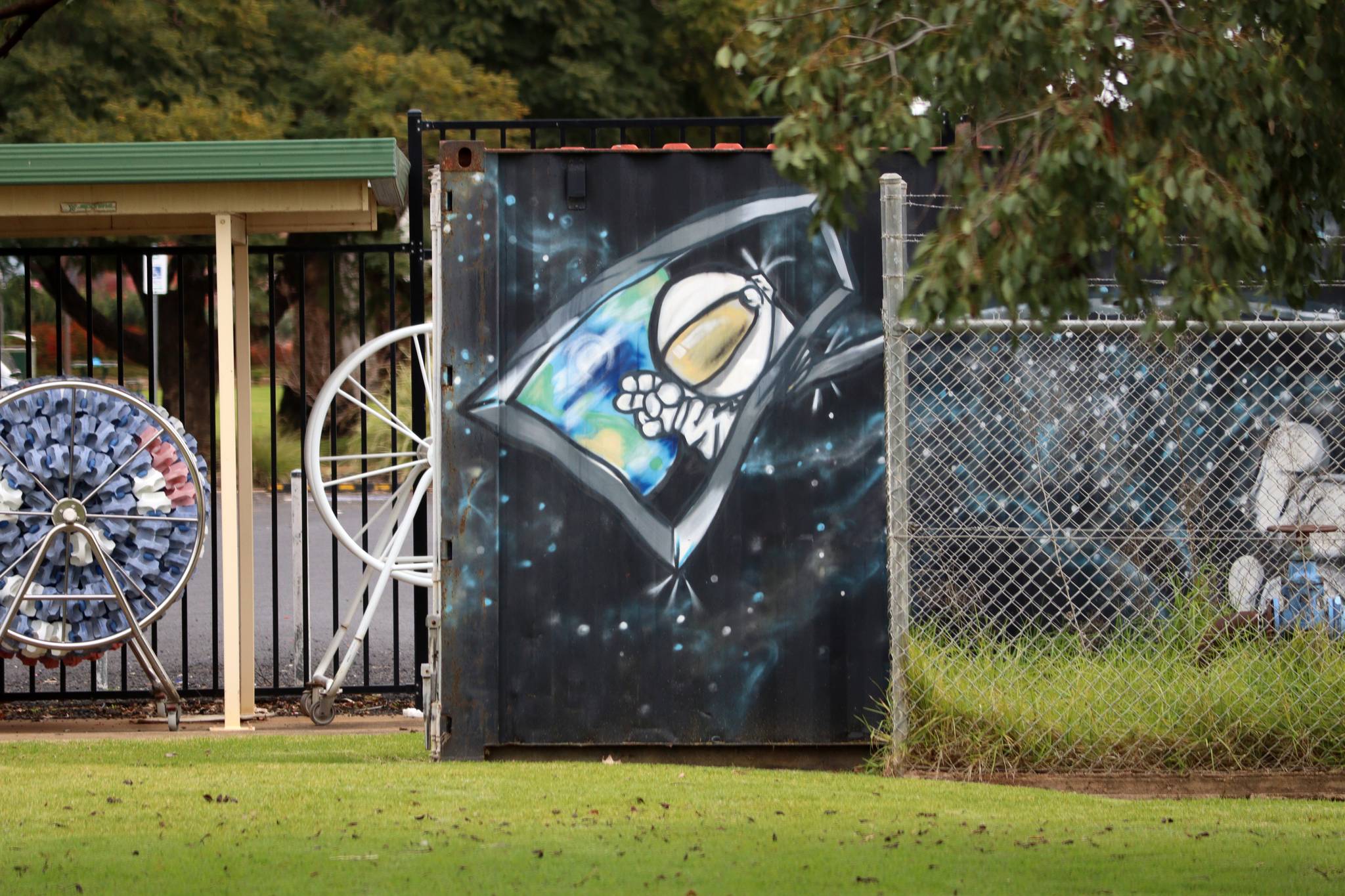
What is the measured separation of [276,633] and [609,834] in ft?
11.6

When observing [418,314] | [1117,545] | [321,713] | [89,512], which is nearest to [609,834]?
[1117,545]

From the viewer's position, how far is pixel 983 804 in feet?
18.0

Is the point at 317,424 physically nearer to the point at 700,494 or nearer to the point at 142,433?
the point at 142,433

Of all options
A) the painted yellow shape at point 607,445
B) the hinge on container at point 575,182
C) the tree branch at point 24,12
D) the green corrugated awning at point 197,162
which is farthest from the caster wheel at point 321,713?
the tree branch at point 24,12

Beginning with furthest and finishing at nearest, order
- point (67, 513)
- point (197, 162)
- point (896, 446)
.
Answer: point (67, 513), point (197, 162), point (896, 446)

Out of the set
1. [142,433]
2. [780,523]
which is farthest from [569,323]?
[142,433]

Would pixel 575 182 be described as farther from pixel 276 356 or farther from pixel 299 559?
pixel 276 356

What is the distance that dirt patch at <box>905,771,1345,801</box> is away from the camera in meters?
5.97

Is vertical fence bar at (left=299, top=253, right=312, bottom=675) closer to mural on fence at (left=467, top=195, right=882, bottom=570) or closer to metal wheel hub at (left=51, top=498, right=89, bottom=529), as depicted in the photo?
metal wheel hub at (left=51, top=498, right=89, bottom=529)

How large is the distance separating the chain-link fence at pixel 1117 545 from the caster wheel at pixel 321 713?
9.87 ft

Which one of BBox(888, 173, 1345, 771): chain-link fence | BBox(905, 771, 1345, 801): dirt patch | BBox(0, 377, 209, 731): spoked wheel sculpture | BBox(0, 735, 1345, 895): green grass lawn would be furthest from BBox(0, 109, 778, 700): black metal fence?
BBox(905, 771, 1345, 801): dirt patch

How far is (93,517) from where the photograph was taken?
738 cm

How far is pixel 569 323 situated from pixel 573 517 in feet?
2.63

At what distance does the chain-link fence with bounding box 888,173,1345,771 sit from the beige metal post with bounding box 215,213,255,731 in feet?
10.6
